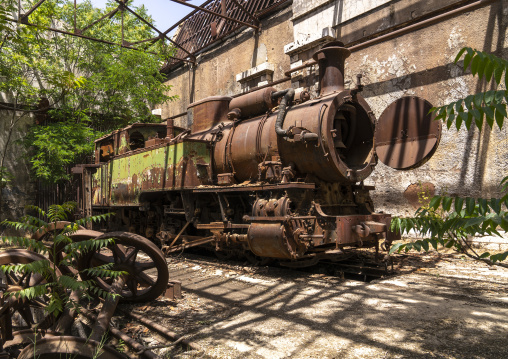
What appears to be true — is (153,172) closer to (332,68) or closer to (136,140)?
(136,140)

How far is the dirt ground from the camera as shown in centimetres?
299

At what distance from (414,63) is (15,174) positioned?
13.4 meters


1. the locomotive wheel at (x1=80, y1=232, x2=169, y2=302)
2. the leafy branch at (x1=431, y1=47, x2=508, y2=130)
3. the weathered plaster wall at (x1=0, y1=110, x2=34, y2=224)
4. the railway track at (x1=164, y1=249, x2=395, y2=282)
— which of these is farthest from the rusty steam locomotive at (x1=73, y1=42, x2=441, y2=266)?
the weathered plaster wall at (x1=0, y1=110, x2=34, y2=224)

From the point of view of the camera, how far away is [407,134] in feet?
19.9

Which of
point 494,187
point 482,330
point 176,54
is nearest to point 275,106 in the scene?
point 494,187

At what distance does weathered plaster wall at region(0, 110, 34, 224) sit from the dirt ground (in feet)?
35.0

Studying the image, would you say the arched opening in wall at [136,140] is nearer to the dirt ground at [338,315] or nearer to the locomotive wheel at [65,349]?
the dirt ground at [338,315]

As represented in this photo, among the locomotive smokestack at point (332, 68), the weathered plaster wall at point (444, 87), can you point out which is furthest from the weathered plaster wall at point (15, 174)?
the weathered plaster wall at point (444, 87)

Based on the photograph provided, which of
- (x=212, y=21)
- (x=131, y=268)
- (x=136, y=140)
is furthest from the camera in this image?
(x=212, y=21)

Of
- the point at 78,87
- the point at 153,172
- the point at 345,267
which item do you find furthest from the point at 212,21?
the point at 345,267

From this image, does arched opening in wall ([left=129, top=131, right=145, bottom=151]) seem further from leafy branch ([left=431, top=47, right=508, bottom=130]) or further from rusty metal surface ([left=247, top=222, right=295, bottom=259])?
leafy branch ([left=431, top=47, right=508, bottom=130])

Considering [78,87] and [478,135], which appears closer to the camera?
[478,135]

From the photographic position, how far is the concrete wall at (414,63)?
23.3ft

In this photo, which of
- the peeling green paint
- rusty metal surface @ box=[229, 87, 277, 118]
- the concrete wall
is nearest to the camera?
rusty metal surface @ box=[229, 87, 277, 118]
